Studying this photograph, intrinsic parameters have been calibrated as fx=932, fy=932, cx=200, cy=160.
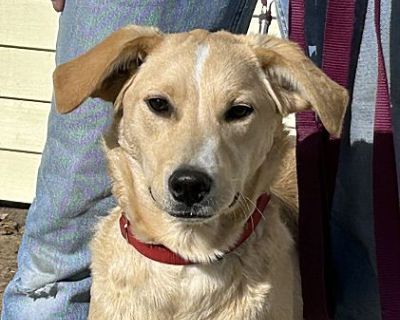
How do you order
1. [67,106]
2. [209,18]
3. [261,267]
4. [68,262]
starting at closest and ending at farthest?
[67,106], [261,267], [209,18], [68,262]

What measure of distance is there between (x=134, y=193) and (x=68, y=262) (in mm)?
590

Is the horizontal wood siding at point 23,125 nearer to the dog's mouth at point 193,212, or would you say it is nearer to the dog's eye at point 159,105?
the dog's eye at point 159,105

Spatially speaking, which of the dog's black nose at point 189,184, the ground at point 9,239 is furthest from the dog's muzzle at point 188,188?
the ground at point 9,239

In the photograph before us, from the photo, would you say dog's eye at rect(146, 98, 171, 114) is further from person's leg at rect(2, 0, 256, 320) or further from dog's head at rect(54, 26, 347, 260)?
person's leg at rect(2, 0, 256, 320)

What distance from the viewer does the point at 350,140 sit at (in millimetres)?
3080

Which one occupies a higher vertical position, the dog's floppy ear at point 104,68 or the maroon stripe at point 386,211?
the dog's floppy ear at point 104,68

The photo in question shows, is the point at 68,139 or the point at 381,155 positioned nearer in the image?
the point at 381,155

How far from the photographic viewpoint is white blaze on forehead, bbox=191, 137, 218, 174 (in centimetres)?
249

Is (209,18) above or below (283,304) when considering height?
above

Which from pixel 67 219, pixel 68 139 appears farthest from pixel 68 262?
pixel 68 139

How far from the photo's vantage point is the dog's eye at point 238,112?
8.75 feet

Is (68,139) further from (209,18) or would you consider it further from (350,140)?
(350,140)

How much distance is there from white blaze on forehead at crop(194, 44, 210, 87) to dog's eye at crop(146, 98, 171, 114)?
0.35 ft

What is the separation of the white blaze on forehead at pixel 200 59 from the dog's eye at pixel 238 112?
122mm
